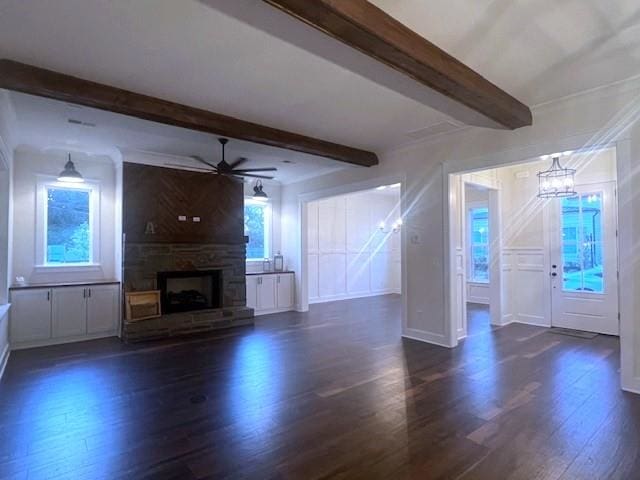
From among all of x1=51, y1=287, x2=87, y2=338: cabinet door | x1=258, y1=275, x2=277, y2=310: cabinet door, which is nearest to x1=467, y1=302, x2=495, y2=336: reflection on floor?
x1=258, y1=275, x2=277, y2=310: cabinet door

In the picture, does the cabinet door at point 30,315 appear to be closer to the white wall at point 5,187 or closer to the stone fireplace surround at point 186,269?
the white wall at point 5,187

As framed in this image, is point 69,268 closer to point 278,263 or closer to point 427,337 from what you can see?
point 278,263

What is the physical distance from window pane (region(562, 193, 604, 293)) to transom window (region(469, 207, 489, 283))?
230 centimetres

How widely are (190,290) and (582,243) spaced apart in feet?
21.6

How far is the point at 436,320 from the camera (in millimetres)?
5027

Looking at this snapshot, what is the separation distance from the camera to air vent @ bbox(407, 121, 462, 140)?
4523 mm

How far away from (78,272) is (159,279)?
1278mm

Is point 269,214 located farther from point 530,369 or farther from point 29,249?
point 530,369

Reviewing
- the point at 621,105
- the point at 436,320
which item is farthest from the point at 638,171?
the point at 436,320

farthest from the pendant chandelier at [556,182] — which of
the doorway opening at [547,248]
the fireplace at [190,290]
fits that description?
the fireplace at [190,290]

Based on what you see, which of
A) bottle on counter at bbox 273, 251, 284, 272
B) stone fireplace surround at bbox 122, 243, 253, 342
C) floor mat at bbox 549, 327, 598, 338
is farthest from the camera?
bottle on counter at bbox 273, 251, 284, 272

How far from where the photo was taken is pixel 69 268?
5887 millimetres

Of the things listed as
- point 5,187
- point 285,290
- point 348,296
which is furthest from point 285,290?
point 5,187

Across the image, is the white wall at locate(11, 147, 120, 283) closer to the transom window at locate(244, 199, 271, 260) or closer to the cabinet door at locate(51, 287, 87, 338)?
the cabinet door at locate(51, 287, 87, 338)
